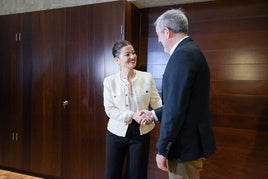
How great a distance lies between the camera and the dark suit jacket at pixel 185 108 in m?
1.17

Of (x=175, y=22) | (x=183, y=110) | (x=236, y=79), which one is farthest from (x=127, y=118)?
(x=236, y=79)

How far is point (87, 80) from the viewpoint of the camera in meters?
2.55

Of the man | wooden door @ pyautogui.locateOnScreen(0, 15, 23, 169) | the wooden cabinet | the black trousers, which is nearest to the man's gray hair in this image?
the man

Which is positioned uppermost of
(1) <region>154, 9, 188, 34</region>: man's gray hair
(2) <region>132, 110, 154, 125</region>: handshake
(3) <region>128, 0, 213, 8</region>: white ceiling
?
(3) <region>128, 0, 213, 8</region>: white ceiling

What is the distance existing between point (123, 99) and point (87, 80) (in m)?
0.86

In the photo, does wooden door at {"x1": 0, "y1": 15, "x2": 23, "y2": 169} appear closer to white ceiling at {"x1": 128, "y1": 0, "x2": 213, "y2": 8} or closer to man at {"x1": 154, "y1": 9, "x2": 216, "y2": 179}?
white ceiling at {"x1": 128, "y1": 0, "x2": 213, "y2": 8}

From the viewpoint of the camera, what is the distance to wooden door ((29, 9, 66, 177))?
2.69 m

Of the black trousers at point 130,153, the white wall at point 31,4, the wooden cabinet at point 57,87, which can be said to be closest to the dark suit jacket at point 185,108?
the black trousers at point 130,153

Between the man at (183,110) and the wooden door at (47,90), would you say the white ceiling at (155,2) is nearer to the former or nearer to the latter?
the wooden door at (47,90)

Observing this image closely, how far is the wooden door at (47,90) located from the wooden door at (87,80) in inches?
4.3

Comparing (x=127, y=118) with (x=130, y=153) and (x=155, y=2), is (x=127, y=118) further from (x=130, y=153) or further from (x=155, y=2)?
(x=155, y=2)

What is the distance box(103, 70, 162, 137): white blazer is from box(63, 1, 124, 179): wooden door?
0.61 metres

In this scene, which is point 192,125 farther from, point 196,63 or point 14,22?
point 14,22

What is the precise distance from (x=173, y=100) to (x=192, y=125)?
17cm
